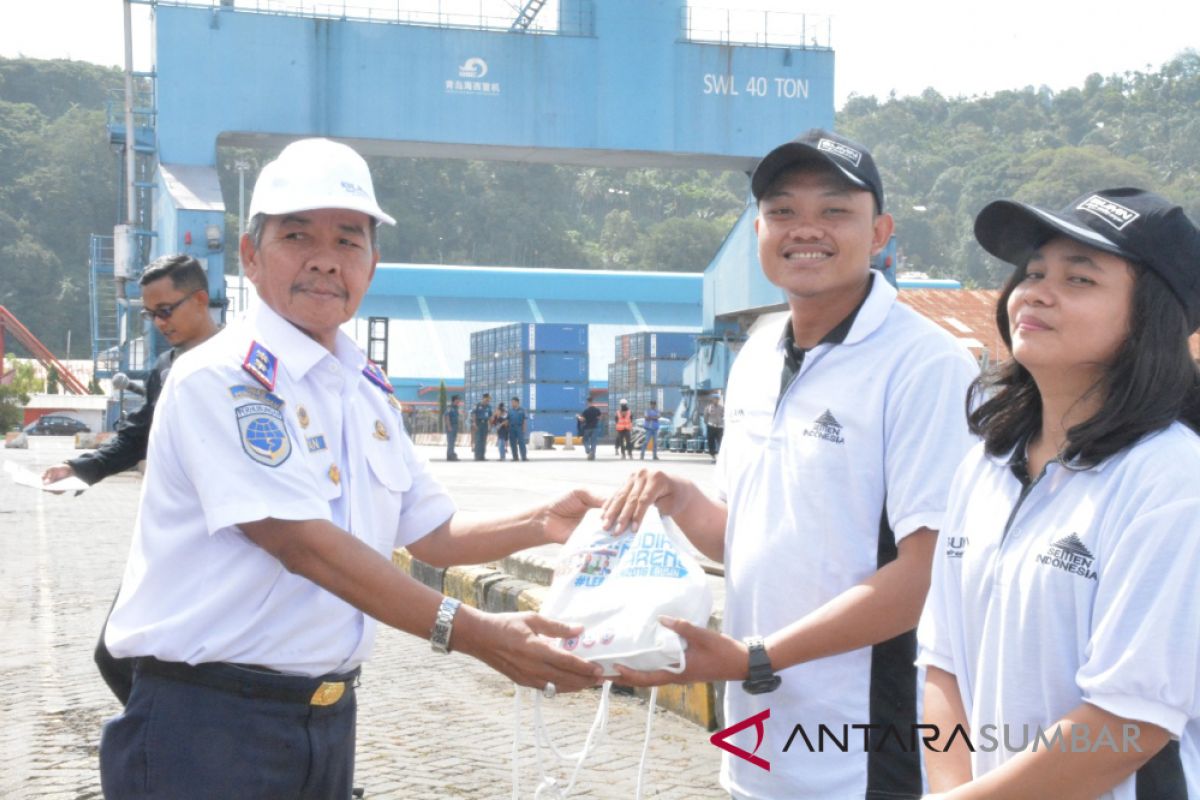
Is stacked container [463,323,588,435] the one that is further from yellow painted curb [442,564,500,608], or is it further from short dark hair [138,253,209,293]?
short dark hair [138,253,209,293]

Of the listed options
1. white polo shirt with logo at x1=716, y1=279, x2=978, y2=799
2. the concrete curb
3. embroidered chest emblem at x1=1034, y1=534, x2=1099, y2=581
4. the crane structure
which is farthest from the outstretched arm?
the crane structure

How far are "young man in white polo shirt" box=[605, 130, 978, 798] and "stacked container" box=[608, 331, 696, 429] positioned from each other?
34.7 m

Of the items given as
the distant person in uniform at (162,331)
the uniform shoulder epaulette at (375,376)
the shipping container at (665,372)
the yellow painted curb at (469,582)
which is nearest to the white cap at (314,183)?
the uniform shoulder epaulette at (375,376)

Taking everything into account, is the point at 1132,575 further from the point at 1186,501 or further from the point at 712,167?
the point at 712,167

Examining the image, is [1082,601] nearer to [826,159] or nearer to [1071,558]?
[1071,558]

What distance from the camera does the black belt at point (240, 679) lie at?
95.9 inches

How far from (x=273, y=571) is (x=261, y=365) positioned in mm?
373

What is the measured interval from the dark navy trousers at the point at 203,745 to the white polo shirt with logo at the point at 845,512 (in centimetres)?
84

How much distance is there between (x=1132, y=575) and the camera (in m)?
1.84

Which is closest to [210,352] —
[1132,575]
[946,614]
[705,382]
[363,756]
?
[946,614]

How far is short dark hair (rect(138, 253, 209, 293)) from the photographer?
4.85 metres

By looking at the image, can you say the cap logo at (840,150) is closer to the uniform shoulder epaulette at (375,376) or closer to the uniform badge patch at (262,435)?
the uniform shoulder epaulette at (375,376)

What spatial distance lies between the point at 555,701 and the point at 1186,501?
17.6 ft

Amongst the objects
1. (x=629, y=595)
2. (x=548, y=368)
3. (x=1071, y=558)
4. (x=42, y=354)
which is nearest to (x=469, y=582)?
(x=629, y=595)
